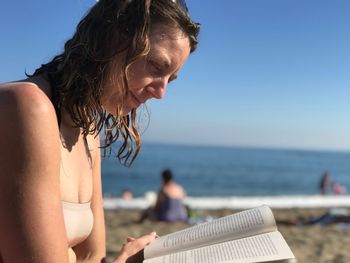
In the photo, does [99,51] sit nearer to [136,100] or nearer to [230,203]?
[136,100]

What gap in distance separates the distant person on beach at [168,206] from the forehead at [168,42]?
24.5ft

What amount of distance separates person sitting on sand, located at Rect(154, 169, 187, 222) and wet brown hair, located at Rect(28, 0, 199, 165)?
745 cm

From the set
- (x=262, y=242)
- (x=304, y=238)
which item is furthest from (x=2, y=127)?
(x=304, y=238)

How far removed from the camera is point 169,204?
8961mm

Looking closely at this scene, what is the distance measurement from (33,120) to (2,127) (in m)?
0.08

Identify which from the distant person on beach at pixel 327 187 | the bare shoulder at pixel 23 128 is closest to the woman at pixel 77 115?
the bare shoulder at pixel 23 128

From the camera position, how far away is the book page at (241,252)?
1403 millimetres

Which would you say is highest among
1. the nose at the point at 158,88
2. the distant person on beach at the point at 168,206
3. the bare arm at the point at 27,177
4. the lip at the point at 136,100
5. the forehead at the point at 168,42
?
the forehead at the point at 168,42

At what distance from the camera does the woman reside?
1.22 m

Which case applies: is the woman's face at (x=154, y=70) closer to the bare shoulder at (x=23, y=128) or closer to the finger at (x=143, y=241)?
the bare shoulder at (x=23, y=128)

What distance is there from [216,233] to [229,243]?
0.08 meters

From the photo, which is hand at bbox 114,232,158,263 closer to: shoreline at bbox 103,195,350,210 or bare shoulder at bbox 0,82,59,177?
bare shoulder at bbox 0,82,59,177

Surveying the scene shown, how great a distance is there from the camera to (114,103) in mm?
1576

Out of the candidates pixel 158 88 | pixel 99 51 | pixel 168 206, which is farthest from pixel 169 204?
pixel 99 51
